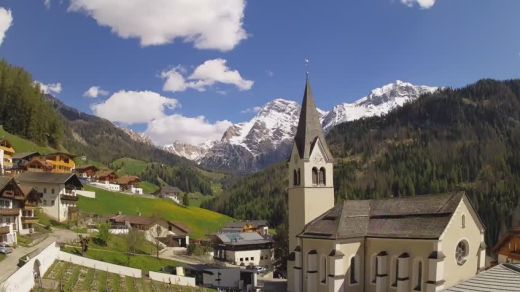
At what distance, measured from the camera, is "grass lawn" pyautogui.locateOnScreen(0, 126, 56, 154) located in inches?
4476

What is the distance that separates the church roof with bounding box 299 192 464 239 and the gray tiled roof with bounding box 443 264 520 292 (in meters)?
Answer: 19.9

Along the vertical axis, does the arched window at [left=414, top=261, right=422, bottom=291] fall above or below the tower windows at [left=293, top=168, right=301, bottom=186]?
below

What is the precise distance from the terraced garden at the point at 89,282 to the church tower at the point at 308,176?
45.1ft

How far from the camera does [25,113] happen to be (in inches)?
4943

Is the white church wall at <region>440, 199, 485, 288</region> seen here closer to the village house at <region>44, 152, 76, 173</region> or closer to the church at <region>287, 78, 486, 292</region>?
the church at <region>287, 78, 486, 292</region>

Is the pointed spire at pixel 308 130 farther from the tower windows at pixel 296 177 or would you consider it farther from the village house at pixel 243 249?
the village house at pixel 243 249

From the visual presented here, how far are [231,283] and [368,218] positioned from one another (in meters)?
19.0

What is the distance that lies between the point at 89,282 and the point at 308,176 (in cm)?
2470

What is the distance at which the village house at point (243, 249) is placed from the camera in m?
90.3

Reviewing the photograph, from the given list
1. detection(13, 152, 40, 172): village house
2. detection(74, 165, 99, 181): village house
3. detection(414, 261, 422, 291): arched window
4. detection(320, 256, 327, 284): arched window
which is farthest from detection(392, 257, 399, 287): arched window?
detection(74, 165, 99, 181): village house

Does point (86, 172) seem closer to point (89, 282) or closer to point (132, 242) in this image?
point (132, 242)

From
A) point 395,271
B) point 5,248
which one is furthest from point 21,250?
point 395,271

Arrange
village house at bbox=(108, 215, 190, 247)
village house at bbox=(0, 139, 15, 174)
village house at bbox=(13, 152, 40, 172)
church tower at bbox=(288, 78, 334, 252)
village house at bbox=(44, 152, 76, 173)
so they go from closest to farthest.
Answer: church tower at bbox=(288, 78, 334, 252)
village house at bbox=(108, 215, 190, 247)
village house at bbox=(0, 139, 15, 174)
village house at bbox=(13, 152, 40, 172)
village house at bbox=(44, 152, 76, 173)

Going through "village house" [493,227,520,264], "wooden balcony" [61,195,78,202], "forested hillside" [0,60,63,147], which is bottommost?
"village house" [493,227,520,264]
